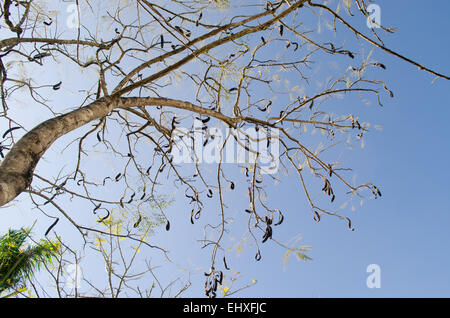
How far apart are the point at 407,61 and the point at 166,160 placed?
5.49ft

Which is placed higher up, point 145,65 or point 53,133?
point 145,65

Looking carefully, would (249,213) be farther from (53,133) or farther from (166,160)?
(53,133)

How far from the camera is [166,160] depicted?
244 centimetres

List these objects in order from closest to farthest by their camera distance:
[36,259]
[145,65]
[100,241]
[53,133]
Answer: [53,133] → [145,65] → [100,241] → [36,259]

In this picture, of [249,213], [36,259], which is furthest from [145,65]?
[36,259]
